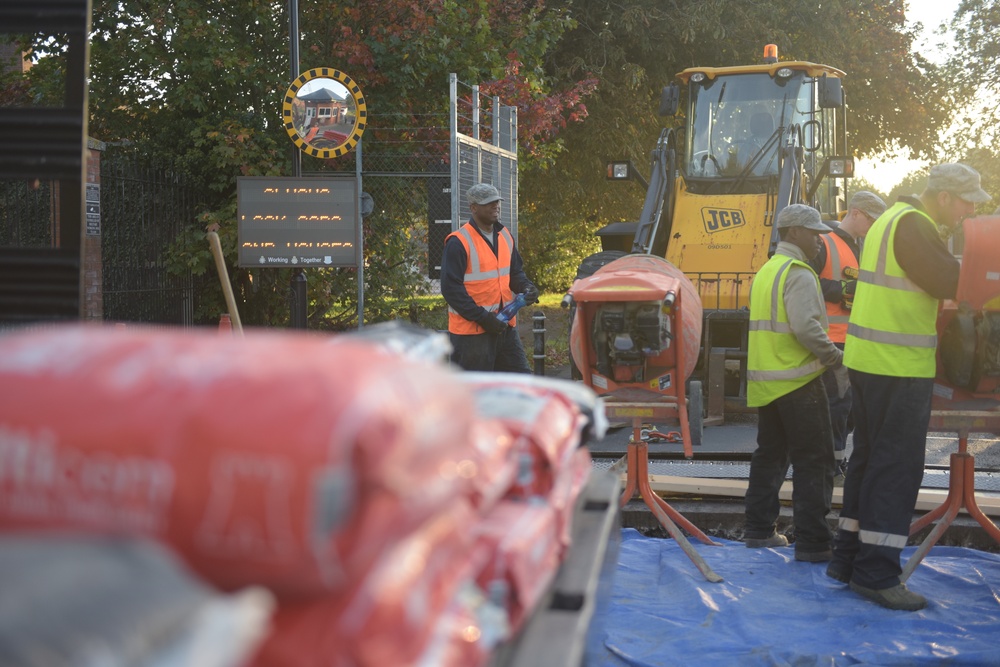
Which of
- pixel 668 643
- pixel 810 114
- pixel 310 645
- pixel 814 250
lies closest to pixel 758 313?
pixel 814 250

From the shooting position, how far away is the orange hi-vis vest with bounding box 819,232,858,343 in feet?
28.4

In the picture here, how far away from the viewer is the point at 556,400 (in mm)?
2992

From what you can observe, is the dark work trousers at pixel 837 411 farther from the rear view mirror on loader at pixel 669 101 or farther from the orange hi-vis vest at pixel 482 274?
the rear view mirror on loader at pixel 669 101

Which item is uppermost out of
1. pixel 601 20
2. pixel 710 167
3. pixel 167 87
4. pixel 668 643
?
pixel 601 20

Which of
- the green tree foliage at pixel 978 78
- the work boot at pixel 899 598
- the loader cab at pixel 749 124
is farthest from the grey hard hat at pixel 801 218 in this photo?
the green tree foliage at pixel 978 78

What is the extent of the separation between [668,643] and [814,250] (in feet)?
9.08

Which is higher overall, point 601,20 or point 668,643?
point 601,20

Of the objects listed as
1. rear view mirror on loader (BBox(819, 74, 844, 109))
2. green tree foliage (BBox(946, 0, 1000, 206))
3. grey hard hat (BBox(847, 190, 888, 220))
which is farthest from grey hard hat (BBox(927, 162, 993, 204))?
green tree foliage (BBox(946, 0, 1000, 206))

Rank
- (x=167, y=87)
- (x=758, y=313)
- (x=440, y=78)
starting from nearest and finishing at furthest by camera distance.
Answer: (x=758, y=313) → (x=167, y=87) → (x=440, y=78)

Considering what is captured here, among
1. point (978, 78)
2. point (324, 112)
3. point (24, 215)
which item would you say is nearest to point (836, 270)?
point (324, 112)

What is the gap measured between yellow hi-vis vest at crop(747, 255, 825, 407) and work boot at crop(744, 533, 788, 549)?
90cm

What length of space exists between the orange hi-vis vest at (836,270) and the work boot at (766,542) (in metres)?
2.05

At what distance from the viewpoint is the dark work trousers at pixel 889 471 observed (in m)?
5.95

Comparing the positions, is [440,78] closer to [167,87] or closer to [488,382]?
[167,87]
